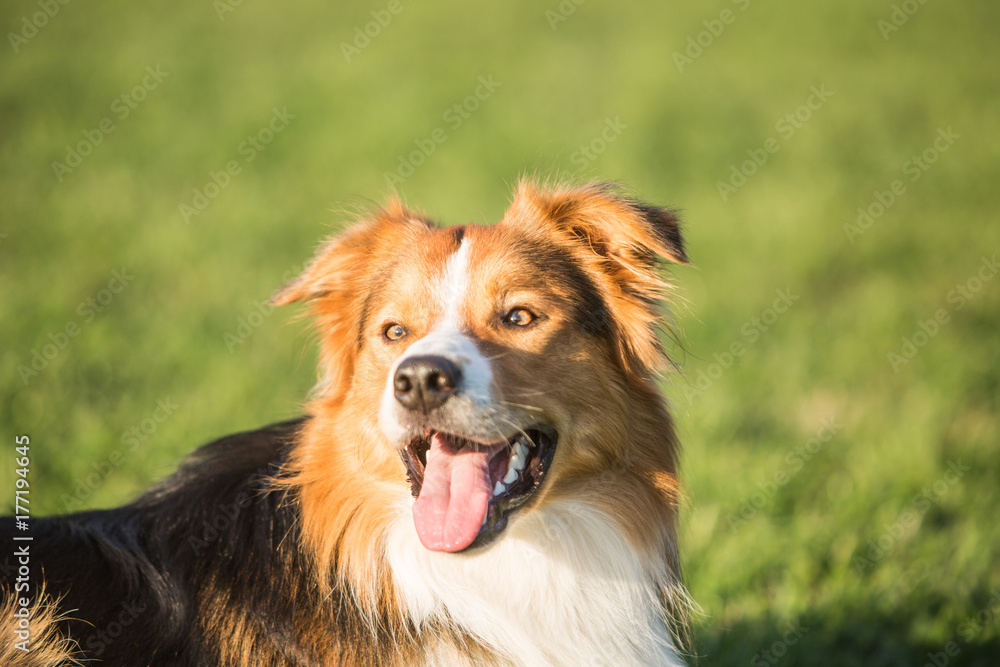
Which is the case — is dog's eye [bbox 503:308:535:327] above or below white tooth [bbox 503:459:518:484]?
above

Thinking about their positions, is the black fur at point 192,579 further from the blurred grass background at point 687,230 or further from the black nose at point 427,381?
the blurred grass background at point 687,230

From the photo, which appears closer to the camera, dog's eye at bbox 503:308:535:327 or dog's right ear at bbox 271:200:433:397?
dog's eye at bbox 503:308:535:327

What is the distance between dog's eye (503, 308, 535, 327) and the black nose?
50cm

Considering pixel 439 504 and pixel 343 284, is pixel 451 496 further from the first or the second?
pixel 343 284

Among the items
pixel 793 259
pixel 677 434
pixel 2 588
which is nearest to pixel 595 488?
pixel 677 434

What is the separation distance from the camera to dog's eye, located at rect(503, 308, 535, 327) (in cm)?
347

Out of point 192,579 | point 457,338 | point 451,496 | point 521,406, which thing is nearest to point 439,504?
point 451,496

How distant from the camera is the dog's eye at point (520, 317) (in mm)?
3467

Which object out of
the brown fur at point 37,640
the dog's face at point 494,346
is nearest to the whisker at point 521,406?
the dog's face at point 494,346

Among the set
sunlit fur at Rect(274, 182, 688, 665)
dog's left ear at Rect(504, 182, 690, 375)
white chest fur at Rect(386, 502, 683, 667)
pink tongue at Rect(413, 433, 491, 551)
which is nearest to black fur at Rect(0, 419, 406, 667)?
sunlit fur at Rect(274, 182, 688, 665)

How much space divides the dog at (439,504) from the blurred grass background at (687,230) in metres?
0.59

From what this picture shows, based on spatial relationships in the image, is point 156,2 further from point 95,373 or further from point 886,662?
point 886,662

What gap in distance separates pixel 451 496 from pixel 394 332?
2.68ft

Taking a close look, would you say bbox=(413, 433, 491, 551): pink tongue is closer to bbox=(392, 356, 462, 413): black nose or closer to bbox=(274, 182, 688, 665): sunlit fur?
bbox=(274, 182, 688, 665): sunlit fur
